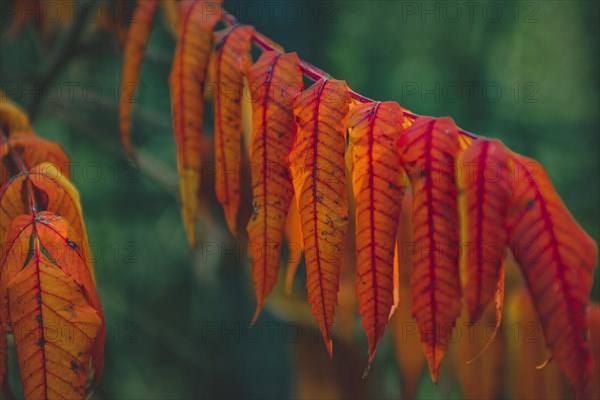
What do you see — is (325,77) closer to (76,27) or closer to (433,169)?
(433,169)

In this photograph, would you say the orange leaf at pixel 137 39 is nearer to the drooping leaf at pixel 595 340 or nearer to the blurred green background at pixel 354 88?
the drooping leaf at pixel 595 340

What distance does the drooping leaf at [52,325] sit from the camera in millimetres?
540

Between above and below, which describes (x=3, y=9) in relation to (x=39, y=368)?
below

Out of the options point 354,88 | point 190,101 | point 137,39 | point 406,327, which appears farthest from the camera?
point 354,88

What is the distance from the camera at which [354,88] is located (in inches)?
92.7

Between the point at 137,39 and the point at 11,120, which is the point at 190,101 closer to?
the point at 137,39

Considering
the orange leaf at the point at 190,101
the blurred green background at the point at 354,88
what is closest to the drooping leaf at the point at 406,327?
the orange leaf at the point at 190,101

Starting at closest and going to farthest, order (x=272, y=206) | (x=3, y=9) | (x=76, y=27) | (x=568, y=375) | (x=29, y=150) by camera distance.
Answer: (x=568, y=375)
(x=272, y=206)
(x=29, y=150)
(x=76, y=27)
(x=3, y=9)

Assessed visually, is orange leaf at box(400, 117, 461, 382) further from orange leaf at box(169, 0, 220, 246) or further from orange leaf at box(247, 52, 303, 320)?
orange leaf at box(169, 0, 220, 246)

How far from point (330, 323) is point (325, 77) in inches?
10.3

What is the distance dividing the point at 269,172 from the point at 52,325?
Result: 24 cm

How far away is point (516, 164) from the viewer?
0.52 metres

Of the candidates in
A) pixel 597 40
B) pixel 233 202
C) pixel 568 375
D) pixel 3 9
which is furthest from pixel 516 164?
pixel 597 40

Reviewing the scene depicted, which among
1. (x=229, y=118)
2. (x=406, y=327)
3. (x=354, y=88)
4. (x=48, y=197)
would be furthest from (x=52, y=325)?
(x=354, y=88)
